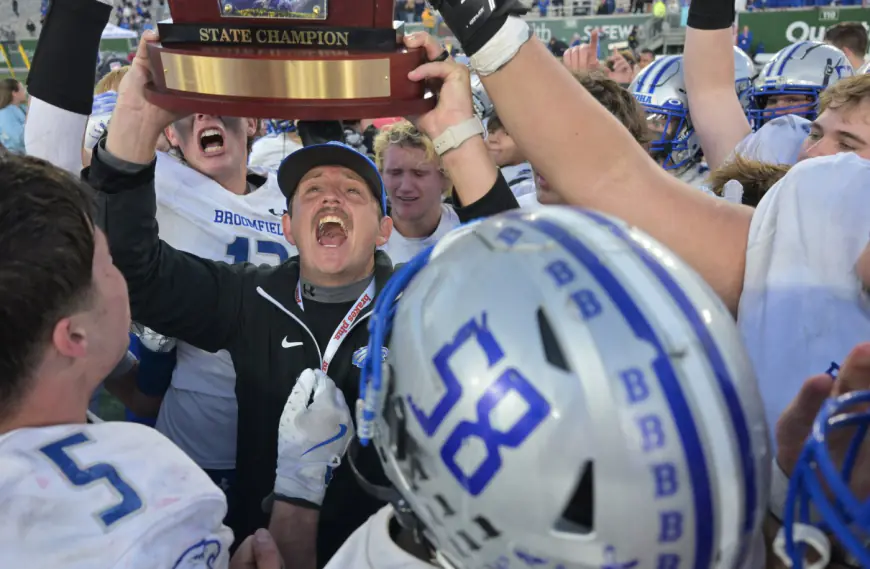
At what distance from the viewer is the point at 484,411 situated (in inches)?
32.6

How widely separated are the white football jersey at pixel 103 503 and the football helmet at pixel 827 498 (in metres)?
0.81

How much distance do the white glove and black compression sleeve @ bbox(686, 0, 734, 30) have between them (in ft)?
5.07

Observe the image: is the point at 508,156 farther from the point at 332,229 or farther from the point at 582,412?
the point at 582,412

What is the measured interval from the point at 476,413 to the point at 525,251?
0.21 m

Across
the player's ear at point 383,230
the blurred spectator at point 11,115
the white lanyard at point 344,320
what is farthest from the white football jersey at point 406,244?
the blurred spectator at point 11,115

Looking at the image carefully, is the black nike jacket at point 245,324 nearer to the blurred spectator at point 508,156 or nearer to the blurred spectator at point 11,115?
the blurred spectator at point 508,156

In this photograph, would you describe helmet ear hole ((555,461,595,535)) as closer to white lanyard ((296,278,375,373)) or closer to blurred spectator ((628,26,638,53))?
white lanyard ((296,278,375,373))

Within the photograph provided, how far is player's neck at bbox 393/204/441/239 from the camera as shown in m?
2.78

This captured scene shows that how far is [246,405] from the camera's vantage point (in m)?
1.80

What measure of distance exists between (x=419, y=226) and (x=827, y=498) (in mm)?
2056

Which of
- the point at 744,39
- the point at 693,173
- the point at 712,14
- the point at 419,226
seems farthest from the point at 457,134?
the point at 744,39

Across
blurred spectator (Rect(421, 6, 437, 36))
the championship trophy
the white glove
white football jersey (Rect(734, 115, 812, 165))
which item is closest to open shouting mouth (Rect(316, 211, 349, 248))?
the white glove

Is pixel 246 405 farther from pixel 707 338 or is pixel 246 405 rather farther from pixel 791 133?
pixel 791 133

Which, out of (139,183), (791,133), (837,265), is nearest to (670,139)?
(791,133)
